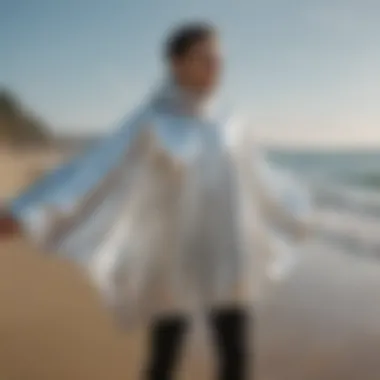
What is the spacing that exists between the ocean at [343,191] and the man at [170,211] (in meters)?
0.06

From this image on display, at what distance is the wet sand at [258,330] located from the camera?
1.27 m

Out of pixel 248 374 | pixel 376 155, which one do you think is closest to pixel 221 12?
pixel 376 155

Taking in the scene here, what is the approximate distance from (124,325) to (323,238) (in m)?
0.35

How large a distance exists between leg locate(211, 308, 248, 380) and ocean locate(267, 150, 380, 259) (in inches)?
7.7

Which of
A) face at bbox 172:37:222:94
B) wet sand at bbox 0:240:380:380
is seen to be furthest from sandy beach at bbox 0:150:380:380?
face at bbox 172:37:222:94

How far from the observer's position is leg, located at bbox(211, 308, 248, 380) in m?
1.26

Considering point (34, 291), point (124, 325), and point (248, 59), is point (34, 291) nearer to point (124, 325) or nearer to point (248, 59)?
point (124, 325)

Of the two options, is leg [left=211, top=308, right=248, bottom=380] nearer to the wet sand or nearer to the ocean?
the wet sand

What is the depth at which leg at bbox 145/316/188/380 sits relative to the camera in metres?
1.26

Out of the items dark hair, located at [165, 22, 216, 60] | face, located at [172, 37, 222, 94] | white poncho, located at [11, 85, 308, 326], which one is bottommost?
white poncho, located at [11, 85, 308, 326]

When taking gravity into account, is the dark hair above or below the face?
above

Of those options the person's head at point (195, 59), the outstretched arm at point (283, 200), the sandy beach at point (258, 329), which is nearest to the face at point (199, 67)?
the person's head at point (195, 59)

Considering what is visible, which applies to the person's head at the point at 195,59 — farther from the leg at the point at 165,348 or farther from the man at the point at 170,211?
the leg at the point at 165,348

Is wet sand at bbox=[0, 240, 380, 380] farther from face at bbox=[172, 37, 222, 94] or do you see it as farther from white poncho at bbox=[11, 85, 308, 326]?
face at bbox=[172, 37, 222, 94]
